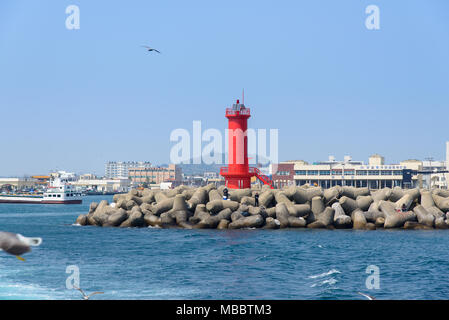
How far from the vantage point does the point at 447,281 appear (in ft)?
60.7

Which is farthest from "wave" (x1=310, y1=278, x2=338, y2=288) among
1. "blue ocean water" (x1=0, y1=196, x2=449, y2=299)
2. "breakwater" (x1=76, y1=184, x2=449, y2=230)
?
"breakwater" (x1=76, y1=184, x2=449, y2=230)

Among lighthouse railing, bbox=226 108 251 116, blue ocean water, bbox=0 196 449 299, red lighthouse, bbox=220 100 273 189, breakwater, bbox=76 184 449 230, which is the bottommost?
blue ocean water, bbox=0 196 449 299

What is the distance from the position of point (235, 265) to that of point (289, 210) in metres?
12.9

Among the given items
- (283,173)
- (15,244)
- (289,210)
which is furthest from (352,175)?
(15,244)

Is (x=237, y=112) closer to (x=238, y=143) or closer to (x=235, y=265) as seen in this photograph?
(x=238, y=143)

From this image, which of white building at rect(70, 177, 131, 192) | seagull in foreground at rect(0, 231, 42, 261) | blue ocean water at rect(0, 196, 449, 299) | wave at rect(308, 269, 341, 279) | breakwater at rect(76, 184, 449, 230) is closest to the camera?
seagull in foreground at rect(0, 231, 42, 261)

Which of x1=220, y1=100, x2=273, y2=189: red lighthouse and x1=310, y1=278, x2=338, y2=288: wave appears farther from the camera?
x1=220, y1=100, x2=273, y2=189: red lighthouse

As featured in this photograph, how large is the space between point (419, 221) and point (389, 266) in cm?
1369

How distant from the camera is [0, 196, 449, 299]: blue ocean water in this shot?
16.8 metres

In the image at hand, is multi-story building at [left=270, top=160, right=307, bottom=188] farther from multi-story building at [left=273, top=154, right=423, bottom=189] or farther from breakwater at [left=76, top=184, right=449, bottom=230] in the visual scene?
breakwater at [left=76, top=184, right=449, bottom=230]

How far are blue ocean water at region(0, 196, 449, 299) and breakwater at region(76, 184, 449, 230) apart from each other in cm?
111
